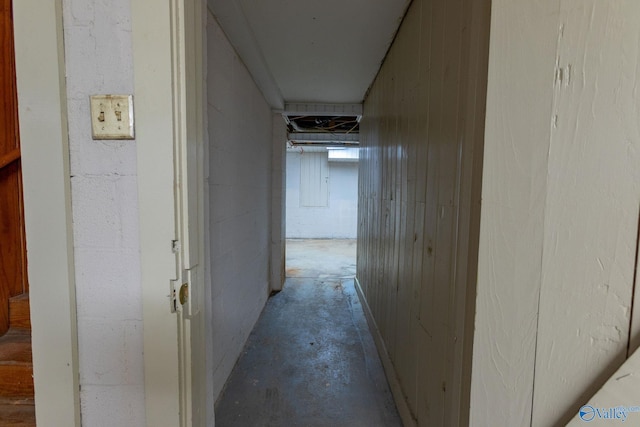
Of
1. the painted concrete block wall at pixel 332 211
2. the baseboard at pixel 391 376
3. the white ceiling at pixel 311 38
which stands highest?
the white ceiling at pixel 311 38

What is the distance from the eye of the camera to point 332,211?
332 inches

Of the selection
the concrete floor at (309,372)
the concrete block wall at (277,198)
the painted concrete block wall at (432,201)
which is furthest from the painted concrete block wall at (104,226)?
the concrete block wall at (277,198)

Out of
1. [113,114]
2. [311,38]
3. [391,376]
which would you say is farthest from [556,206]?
[311,38]

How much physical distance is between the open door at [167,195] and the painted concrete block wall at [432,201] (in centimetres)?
78

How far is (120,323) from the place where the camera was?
76 cm

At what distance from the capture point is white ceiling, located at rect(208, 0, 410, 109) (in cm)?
164

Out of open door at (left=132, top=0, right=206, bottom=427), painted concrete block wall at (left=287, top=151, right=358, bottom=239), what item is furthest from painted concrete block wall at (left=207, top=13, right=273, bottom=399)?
painted concrete block wall at (left=287, top=151, right=358, bottom=239)

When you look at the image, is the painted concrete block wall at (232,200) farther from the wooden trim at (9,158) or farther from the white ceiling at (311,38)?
the wooden trim at (9,158)

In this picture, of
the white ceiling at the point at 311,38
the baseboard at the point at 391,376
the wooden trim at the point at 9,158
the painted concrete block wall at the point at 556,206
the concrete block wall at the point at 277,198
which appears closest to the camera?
the painted concrete block wall at the point at 556,206

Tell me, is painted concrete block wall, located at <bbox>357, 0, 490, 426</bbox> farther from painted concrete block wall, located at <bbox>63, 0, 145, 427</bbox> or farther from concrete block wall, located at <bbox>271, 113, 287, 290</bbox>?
concrete block wall, located at <bbox>271, 113, 287, 290</bbox>

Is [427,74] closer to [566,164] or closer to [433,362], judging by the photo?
[566,164]

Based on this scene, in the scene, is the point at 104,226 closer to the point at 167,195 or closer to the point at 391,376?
the point at 167,195

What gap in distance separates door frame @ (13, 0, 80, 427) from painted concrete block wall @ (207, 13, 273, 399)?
1.89 ft

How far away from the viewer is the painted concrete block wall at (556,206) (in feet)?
1.94
